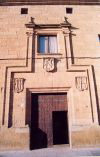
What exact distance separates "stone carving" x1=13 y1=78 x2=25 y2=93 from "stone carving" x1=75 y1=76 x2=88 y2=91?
317cm

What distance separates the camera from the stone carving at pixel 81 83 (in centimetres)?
1027

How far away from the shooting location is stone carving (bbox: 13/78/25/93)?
10.1m

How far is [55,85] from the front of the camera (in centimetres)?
1030

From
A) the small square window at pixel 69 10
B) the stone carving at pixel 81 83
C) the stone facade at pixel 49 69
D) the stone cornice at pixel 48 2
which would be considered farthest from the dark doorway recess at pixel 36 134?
the stone cornice at pixel 48 2

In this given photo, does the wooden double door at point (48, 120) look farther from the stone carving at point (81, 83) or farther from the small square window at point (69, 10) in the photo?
the small square window at point (69, 10)

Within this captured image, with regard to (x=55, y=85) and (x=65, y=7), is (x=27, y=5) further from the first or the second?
(x=55, y=85)

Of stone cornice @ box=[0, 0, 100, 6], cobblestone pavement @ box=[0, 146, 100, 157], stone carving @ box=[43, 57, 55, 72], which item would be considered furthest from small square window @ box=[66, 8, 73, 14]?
cobblestone pavement @ box=[0, 146, 100, 157]

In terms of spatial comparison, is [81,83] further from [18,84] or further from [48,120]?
[18,84]

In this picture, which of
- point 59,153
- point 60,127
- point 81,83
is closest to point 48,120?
point 60,127

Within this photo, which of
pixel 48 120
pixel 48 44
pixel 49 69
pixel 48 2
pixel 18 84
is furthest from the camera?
pixel 48 2

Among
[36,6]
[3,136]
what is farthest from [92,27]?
[3,136]

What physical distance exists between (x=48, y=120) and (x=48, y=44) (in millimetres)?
4882

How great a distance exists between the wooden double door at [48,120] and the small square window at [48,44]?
9.53ft

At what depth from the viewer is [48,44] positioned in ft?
37.9
